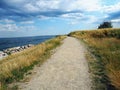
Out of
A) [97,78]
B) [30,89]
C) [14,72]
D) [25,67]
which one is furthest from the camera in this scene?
[25,67]

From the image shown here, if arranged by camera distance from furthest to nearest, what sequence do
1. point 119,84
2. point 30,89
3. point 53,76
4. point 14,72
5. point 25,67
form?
point 25,67 < point 14,72 < point 53,76 < point 30,89 < point 119,84

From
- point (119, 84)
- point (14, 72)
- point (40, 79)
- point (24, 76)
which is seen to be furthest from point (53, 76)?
point (119, 84)

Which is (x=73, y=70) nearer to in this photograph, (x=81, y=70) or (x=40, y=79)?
(x=81, y=70)

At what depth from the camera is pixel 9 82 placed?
10.0 meters

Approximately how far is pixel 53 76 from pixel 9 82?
208 cm

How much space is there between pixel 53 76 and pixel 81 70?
180cm

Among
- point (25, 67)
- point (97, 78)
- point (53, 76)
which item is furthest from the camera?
point (25, 67)

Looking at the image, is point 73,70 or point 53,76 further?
point 73,70

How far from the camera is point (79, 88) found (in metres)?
8.48

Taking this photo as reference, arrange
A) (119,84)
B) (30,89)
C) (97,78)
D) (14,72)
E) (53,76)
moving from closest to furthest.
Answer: (119,84)
(30,89)
(97,78)
(53,76)
(14,72)

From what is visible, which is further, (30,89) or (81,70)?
(81,70)

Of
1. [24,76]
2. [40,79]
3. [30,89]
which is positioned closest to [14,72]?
[24,76]

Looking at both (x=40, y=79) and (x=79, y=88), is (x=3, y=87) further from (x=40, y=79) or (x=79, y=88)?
(x=79, y=88)

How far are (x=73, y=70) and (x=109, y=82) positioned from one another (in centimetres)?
294
